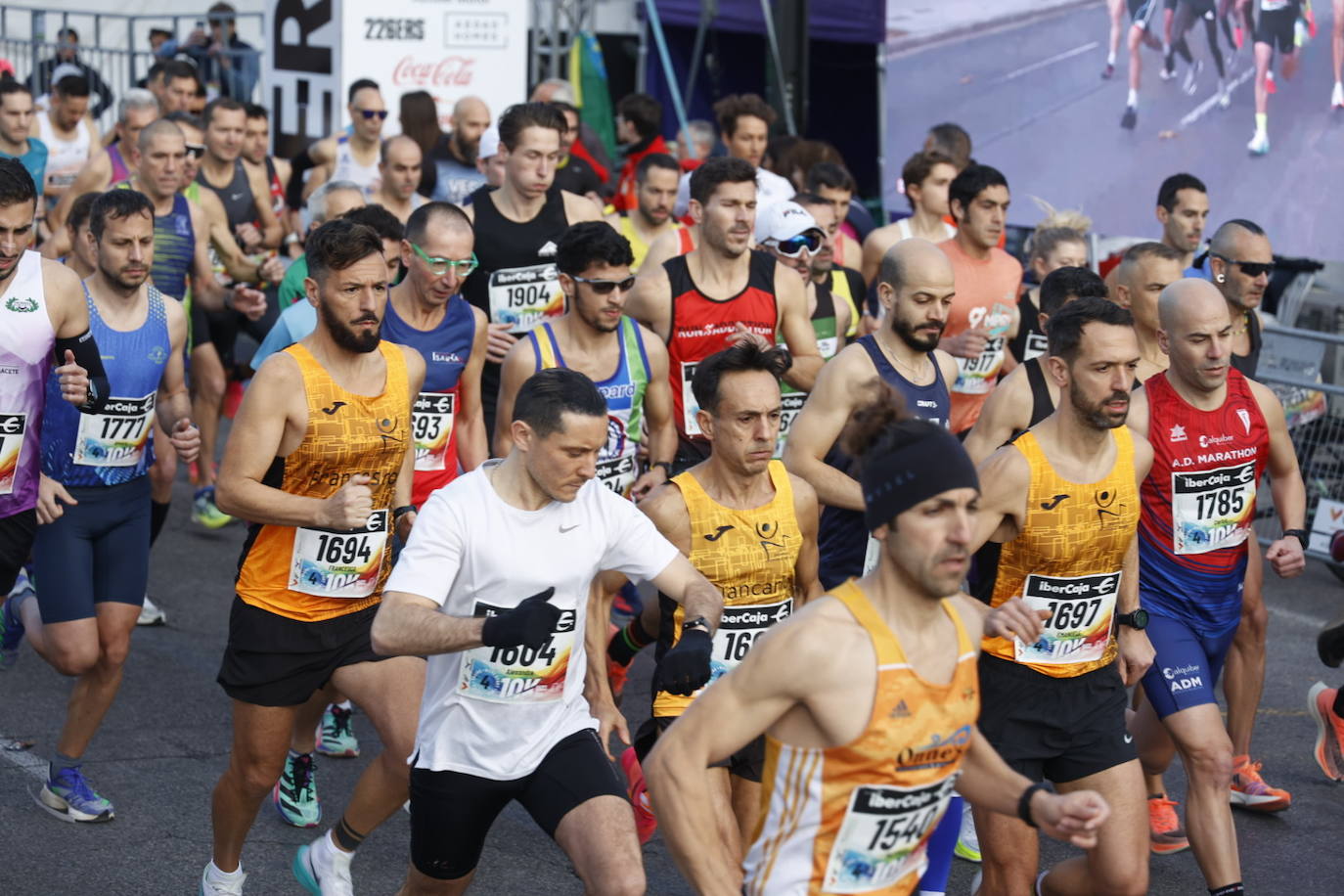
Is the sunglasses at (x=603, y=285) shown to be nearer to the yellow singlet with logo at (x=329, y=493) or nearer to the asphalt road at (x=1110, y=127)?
the yellow singlet with logo at (x=329, y=493)

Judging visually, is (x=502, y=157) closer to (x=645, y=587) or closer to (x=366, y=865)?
(x=645, y=587)

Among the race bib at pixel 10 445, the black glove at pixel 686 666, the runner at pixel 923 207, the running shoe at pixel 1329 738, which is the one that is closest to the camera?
the black glove at pixel 686 666

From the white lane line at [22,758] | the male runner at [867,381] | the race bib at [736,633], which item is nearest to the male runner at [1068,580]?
the race bib at [736,633]

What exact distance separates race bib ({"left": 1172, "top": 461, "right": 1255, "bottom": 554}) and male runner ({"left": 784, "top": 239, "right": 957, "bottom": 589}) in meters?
0.84

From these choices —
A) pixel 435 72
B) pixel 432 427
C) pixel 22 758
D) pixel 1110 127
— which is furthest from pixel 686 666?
pixel 435 72

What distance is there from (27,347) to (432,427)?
148 cm

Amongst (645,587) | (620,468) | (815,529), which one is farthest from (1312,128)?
(815,529)

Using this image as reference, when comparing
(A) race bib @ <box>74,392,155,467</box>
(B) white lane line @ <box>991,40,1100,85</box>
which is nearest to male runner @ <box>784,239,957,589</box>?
(A) race bib @ <box>74,392,155,467</box>

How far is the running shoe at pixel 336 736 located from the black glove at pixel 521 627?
9.67ft

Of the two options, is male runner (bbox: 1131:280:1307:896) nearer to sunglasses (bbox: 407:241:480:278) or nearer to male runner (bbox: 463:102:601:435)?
sunglasses (bbox: 407:241:480:278)

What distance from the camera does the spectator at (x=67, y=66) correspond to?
643 inches

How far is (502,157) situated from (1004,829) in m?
4.70

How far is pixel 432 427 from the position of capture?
6605 mm

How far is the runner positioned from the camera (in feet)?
30.3
